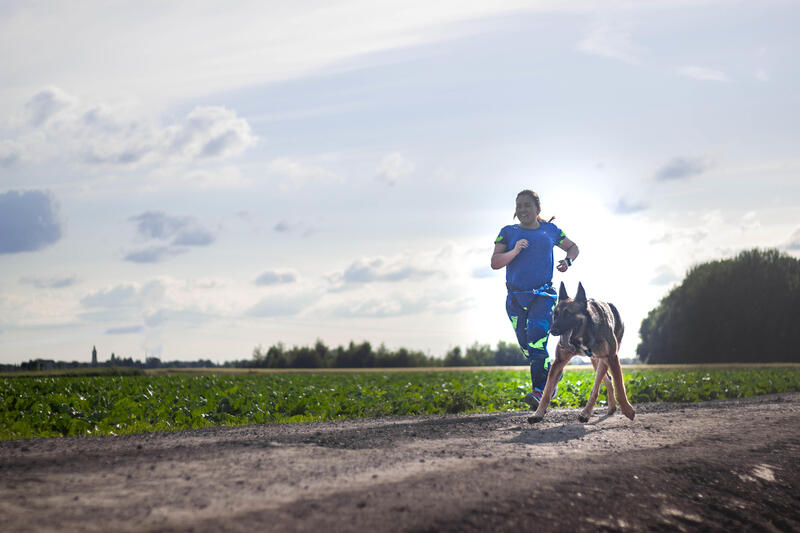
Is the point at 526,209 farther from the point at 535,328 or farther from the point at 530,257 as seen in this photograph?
the point at 535,328

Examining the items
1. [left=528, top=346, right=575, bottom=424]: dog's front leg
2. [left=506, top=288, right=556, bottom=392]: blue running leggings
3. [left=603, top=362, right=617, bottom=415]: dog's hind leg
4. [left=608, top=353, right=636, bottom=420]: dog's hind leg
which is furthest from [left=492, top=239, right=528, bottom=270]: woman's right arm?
[left=603, top=362, right=617, bottom=415]: dog's hind leg

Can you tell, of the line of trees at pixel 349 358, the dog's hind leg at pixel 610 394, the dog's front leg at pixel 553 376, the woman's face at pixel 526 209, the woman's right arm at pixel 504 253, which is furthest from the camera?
the line of trees at pixel 349 358

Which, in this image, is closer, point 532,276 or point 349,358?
point 532,276

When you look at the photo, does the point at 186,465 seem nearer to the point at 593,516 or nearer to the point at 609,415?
the point at 593,516

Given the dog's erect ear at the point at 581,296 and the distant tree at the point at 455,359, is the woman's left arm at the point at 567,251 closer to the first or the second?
the dog's erect ear at the point at 581,296

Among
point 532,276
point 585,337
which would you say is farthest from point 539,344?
point 585,337

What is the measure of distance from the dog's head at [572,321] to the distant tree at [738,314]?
46894mm

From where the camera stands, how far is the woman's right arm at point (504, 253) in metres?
9.80

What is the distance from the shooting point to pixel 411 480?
554cm

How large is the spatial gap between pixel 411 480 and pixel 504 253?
5.29 meters

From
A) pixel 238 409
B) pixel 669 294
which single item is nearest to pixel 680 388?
pixel 238 409

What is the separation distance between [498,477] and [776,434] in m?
5.33

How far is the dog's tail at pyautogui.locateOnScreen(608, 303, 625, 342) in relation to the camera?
31.7 feet

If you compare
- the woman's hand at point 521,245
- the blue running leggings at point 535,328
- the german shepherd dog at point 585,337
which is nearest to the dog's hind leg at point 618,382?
the german shepherd dog at point 585,337
